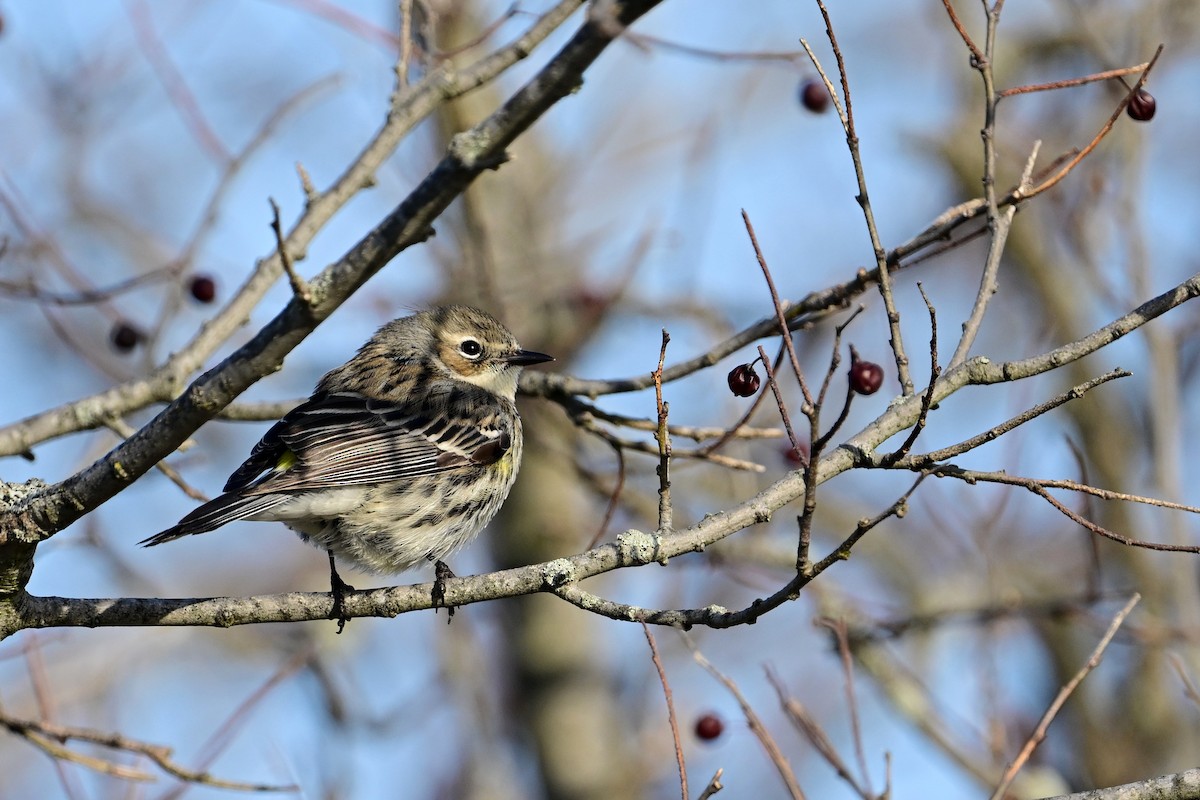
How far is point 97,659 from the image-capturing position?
11289 millimetres

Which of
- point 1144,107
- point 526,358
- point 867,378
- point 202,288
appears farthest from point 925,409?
point 202,288

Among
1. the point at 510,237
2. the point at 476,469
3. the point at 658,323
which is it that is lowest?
the point at 476,469

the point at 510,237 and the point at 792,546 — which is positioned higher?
the point at 510,237

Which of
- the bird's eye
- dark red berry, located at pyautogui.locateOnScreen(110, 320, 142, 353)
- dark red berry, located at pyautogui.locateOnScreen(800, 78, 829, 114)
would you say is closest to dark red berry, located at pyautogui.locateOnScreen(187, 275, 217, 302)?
dark red berry, located at pyautogui.locateOnScreen(110, 320, 142, 353)

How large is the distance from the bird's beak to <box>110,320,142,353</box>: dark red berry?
91.0 inches

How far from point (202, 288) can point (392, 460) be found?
84.3 inches

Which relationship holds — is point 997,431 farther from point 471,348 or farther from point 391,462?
point 471,348

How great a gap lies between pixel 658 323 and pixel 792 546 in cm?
206

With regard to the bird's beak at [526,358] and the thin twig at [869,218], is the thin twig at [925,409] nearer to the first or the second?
the thin twig at [869,218]

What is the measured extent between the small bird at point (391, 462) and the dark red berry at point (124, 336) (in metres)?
1.27

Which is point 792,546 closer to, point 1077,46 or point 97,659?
point 1077,46

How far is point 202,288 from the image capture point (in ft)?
25.6

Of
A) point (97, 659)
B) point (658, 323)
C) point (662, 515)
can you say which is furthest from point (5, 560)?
point (97, 659)

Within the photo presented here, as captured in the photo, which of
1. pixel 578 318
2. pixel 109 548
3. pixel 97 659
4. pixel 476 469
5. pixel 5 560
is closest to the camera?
pixel 5 560
